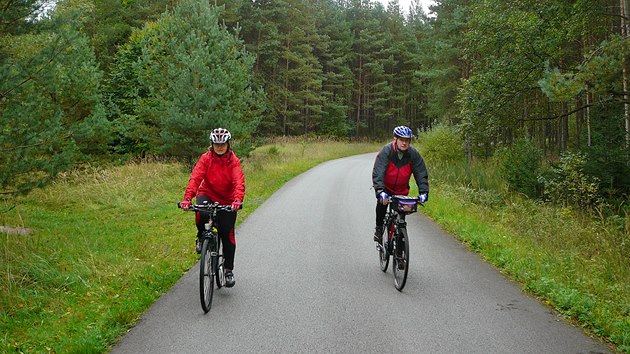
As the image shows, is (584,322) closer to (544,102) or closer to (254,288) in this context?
(254,288)

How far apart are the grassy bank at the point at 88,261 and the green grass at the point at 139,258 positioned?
0.06 ft

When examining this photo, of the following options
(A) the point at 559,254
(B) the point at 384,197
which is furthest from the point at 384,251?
(A) the point at 559,254

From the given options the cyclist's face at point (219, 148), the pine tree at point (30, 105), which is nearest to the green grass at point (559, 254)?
the cyclist's face at point (219, 148)

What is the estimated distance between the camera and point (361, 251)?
8.13 meters

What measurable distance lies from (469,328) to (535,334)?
642 millimetres

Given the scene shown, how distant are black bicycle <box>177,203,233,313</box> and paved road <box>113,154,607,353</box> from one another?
221 mm

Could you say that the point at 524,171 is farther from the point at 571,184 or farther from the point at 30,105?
the point at 30,105

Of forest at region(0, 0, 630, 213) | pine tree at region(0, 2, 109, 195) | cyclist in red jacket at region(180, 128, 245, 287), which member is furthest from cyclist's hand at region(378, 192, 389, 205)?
pine tree at region(0, 2, 109, 195)

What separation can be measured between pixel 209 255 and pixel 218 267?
0.36m

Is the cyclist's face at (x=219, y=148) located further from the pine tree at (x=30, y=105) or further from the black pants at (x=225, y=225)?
the pine tree at (x=30, y=105)

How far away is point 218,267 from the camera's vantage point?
18.8ft

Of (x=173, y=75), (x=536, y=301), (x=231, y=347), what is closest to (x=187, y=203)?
(x=231, y=347)

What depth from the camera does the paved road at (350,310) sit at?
4.36m

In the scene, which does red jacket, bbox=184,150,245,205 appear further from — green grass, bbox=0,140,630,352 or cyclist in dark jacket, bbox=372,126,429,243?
cyclist in dark jacket, bbox=372,126,429,243
